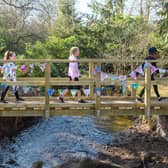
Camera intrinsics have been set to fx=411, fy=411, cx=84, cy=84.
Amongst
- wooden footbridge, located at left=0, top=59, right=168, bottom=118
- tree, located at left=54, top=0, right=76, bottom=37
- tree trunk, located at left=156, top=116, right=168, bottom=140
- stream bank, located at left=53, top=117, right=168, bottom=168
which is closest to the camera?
wooden footbridge, located at left=0, top=59, right=168, bottom=118

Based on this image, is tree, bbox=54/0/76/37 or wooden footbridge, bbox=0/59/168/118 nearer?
wooden footbridge, bbox=0/59/168/118

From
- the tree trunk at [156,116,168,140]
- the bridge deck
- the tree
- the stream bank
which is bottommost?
the stream bank

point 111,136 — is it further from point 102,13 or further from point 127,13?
point 127,13

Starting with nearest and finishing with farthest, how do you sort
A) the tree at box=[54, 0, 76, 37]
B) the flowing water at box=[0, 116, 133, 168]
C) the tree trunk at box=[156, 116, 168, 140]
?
1. the flowing water at box=[0, 116, 133, 168]
2. the tree trunk at box=[156, 116, 168, 140]
3. the tree at box=[54, 0, 76, 37]

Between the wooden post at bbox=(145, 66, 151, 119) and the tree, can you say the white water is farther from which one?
the tree

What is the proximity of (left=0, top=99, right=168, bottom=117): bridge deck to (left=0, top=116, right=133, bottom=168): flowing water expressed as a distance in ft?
6.42

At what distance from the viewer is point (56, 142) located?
507 inches

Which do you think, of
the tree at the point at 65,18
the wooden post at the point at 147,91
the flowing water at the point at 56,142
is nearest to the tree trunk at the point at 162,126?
the flowing water at the point at 56,142

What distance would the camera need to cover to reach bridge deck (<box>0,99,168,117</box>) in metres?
9.53

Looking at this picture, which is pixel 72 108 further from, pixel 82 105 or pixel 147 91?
pixel 147 91

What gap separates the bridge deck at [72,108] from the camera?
375 inches

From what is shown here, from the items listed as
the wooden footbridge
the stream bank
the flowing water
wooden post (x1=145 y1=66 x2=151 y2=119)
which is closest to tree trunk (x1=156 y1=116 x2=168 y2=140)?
the stream bank

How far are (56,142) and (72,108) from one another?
3499 mm

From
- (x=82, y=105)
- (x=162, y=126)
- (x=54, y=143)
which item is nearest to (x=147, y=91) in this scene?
(x=82, y=105)
